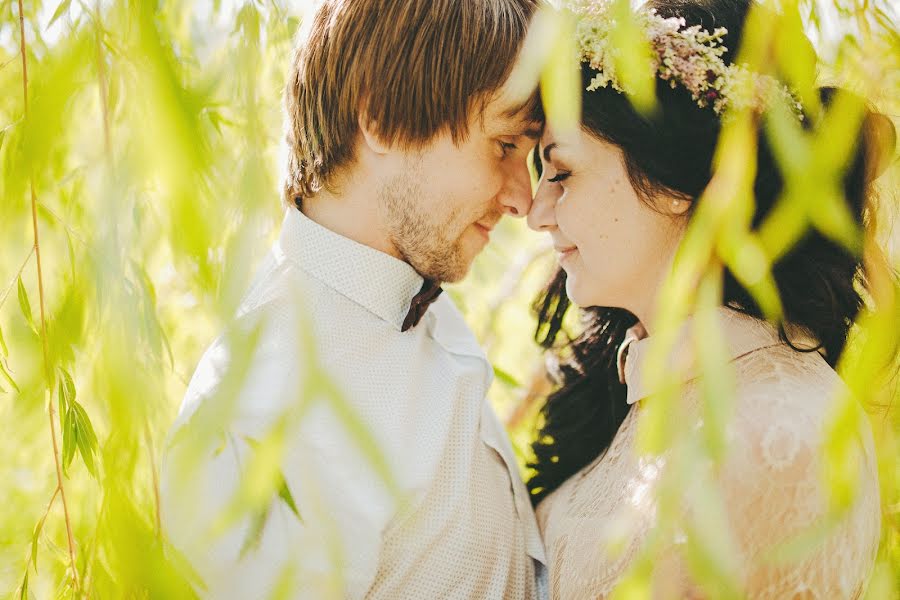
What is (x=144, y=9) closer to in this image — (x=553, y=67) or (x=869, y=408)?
(x=553, y=67)

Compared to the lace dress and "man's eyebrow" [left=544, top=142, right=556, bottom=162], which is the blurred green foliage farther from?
"man's eyebrow" [left=544, top=142, right=556, bottom=162]

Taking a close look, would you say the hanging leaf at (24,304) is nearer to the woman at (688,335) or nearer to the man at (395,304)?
the man at (395,304)

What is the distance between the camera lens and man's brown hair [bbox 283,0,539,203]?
1573 mm

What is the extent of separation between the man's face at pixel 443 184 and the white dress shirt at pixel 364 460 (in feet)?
0.23

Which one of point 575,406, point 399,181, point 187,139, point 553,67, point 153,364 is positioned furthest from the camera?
point 575,406

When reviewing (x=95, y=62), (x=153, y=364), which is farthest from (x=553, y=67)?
(x=153, y=364)

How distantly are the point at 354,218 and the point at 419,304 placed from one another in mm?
233

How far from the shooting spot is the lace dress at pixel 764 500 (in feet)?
3.53

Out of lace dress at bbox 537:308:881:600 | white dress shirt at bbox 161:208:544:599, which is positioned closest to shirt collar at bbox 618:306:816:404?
lace dress at bbox 537:308:881:600

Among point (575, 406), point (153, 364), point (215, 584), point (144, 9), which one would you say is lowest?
point (575, 406)

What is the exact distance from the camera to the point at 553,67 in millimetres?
832

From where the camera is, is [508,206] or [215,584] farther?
[508,206]

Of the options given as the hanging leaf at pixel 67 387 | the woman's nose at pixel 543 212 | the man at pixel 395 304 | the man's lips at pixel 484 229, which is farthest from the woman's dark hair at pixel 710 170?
the hanging leaf at pixel 67 387

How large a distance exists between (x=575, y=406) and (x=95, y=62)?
129 centimetres
